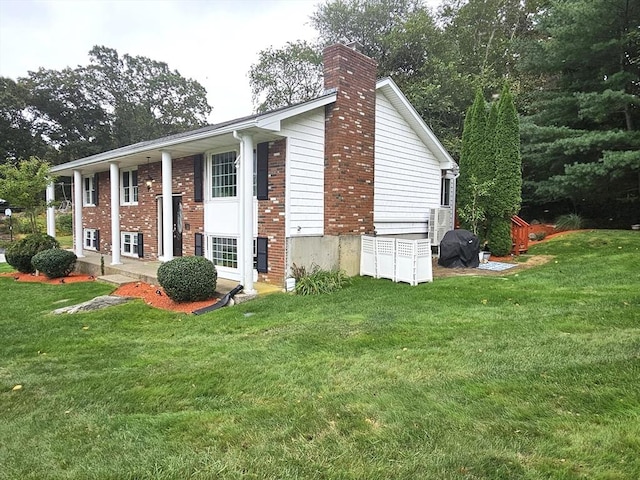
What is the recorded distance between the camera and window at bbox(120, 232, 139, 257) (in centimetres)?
1341

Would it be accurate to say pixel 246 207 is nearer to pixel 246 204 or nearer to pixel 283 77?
pixel 246 204

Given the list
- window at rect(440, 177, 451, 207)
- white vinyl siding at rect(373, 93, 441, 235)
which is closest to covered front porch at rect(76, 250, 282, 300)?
white vinyl siding at rect(373, 93, 441, 235)

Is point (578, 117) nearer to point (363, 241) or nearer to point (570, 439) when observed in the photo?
point (363, 241)

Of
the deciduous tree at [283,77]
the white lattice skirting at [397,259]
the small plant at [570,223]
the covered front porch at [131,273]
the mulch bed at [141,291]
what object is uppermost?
the deciduous tree at [283,77]

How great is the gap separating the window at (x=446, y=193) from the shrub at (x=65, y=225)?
25833mm

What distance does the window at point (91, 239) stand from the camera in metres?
15.5

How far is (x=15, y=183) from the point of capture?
11.8 metres

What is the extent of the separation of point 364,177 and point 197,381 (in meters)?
7.23

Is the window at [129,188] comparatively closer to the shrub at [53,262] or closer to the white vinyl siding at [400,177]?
the shrub at [53,262]

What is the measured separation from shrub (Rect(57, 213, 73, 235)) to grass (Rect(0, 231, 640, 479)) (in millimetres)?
24137

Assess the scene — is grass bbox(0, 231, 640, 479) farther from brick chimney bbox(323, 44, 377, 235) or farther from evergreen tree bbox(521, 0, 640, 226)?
evergreen tree bbox(521, 0, 640, 226)

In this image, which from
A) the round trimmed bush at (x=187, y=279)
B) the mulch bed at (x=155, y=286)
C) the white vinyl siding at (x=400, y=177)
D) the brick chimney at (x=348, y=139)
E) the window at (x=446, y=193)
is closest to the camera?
the round trimmed bush at (x=187, y=279)

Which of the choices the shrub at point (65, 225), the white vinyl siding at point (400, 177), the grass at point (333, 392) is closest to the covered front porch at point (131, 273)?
the grass at point (333, 392)

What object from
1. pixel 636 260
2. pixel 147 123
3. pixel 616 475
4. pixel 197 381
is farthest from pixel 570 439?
pixel 147 123
